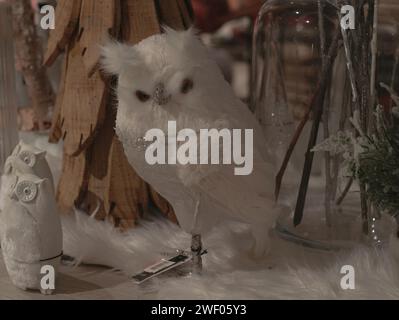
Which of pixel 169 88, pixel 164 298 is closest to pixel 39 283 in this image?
pixel 164 298

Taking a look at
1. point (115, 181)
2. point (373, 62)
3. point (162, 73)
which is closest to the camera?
point (162, 73)

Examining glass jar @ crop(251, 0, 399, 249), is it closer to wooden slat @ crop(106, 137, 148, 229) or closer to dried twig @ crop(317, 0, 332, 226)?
dried twig @ crop(317, 0, 332, 226)

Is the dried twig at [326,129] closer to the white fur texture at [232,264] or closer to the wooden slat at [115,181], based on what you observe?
the white fur texture at [232,264]

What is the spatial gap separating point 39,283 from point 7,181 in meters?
0.13

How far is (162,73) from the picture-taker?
699 millimetres

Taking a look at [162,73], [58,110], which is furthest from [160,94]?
[58,110]

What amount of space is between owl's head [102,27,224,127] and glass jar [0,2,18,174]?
0.26 metres

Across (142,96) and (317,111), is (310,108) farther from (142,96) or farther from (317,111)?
(142,96)

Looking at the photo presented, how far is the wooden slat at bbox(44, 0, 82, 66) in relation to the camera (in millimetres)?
877

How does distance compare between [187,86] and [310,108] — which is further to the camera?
[310,108]

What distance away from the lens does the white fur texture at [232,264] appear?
0.72 m

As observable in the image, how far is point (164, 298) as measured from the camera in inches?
28.0

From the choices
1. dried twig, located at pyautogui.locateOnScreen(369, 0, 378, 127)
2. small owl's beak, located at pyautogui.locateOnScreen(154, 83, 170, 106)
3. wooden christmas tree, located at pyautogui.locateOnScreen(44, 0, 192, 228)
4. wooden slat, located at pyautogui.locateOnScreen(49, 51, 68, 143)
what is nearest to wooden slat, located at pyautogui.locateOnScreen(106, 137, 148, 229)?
wooden christmas tree, located at pyautogui.locateOnScreen(44, 0, 192, 228)

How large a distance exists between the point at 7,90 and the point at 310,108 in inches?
17.9
